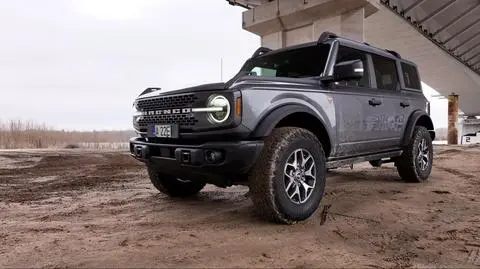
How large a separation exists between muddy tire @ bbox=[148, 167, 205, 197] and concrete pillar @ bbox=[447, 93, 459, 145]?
28173mm

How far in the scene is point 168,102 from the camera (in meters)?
3.96

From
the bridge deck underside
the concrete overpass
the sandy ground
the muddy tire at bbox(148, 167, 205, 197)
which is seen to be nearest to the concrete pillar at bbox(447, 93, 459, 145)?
the bridge deck underside

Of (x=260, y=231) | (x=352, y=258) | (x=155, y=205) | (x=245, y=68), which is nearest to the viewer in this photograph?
(x=352, y=258)

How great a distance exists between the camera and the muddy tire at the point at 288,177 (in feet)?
11.5

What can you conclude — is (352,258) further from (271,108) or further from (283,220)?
(271,108)

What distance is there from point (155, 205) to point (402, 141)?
3668mm

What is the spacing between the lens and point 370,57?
5363 mm

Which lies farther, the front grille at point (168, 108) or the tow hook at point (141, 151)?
→ the tow hook at point (141, 151)

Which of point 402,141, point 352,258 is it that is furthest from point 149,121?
point 402,141

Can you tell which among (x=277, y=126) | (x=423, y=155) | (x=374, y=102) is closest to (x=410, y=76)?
(x=423, y=155)

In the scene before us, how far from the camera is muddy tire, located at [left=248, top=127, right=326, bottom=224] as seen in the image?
11.5ft

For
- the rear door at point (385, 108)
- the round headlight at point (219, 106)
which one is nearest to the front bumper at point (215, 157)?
the round headlight at point (219, 106)

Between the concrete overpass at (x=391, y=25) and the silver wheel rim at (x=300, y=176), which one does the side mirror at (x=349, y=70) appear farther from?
the concrete overpass at (x=391, y=25)

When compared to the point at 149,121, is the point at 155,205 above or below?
below
